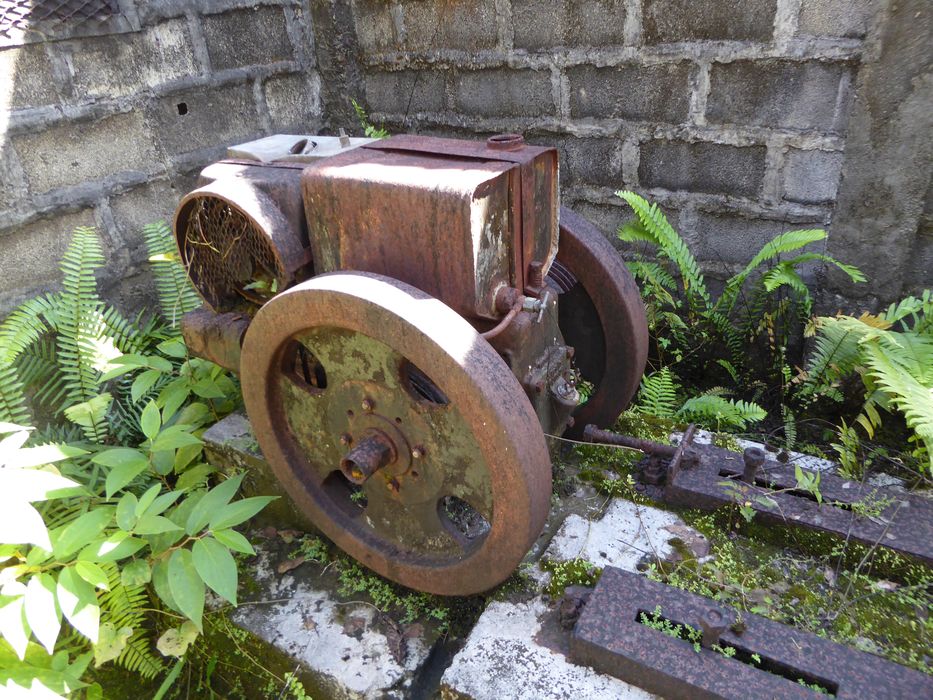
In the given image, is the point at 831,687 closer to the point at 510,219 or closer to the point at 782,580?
the point at 782,580

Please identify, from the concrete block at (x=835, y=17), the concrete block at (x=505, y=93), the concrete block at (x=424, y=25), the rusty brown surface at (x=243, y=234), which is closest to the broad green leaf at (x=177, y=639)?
the rusty brown surface at (x=243, y=234)

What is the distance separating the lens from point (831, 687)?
5.33 feet

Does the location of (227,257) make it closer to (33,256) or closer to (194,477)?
(194,477)

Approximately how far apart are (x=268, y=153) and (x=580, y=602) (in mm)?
1865

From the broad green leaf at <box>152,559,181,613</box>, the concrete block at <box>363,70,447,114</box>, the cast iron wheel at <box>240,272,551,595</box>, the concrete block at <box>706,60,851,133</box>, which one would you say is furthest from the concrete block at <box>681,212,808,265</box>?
the broad green leaf at <box>152,559,181,613</box>

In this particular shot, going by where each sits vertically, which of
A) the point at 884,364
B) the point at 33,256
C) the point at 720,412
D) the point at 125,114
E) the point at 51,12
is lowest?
the point at 720,412

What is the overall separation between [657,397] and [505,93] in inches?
71.1

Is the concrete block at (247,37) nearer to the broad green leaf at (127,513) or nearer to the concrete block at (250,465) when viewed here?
the concrete block at (250,465)

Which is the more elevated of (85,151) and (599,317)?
(85,151)

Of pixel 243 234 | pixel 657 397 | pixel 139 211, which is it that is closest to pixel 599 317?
pixel 657 397

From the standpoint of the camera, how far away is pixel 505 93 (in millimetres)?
3445

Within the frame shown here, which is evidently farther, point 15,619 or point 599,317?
point 599,317

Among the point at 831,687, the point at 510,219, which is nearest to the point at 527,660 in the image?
the point at 831,687

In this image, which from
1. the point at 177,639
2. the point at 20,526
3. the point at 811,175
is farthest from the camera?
the point at 811,175
